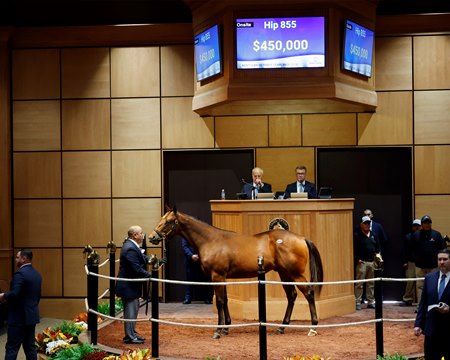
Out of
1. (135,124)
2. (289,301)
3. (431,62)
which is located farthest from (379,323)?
(135,124)

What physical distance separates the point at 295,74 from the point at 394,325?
409cm

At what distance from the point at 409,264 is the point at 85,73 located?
22.2 ft

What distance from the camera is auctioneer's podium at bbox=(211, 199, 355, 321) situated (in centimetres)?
1087

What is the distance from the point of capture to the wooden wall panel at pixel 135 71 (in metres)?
14.0

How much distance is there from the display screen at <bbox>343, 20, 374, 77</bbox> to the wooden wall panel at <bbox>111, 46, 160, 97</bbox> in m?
3.71

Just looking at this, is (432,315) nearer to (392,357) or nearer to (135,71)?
(392,357)

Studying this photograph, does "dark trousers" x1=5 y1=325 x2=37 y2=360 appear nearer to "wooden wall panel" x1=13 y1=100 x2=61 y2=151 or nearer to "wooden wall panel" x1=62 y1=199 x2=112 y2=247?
"wooden wall panel" x1=62 y1=199 x2=112 y2=247

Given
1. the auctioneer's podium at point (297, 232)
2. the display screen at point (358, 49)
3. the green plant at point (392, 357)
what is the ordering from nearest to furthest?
the green plant at point (392, 357), the auctioneer's podium at point (297, 232), the display screen at point (358, 49)

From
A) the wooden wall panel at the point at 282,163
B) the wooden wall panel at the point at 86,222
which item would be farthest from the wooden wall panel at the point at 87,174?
the wooden wall panel at the point at 282,163

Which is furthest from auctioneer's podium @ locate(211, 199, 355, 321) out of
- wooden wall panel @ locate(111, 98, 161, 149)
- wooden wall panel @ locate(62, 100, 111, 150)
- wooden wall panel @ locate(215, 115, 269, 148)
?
wooden wall panel @ locate(62, 100, 111, 150)

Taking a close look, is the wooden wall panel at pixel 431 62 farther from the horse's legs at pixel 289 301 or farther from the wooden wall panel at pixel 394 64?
the horse's legs at pixel 289 301

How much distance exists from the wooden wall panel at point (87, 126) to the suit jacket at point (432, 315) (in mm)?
7780

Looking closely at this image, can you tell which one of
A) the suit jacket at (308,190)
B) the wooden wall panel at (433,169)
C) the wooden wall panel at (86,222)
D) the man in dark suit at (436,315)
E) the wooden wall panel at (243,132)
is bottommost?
the man in dark suit at (436,315)

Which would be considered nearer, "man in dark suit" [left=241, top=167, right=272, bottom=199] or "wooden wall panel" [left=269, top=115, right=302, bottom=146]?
"man in dark suit" [left=241, top=167, right=272, bottom=199]
